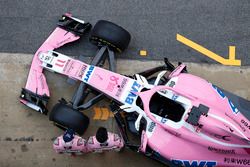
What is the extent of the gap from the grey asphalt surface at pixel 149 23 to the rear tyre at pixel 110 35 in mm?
283

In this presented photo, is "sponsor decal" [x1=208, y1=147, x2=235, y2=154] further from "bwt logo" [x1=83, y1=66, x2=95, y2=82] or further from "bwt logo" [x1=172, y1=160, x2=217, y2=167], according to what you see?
"bwt logo" [x1=83, y1=66, x2=95, y2=82]

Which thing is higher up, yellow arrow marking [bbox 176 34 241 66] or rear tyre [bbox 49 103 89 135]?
yellow arrow marking [bbox 176 34 241 66]

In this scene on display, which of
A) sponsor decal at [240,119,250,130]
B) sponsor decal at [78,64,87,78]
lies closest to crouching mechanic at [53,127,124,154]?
sponsor decal at [78,64,87,78]

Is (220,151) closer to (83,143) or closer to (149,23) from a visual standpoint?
(83,143)

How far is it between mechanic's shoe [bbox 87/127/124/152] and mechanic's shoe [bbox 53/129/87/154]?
71mm

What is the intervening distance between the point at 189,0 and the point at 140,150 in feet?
5.49

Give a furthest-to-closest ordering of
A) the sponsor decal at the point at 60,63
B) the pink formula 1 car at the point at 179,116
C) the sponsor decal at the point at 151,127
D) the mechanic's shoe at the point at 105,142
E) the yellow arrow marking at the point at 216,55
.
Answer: the yellow arrow marking at the point at 216,55 → the sponsor decal at the point at 60,63 → the mechanic's shoe at the point at 105,142 → the sponsor decal at the point at 151,127 → the pink formula 1 car at the point at 179,116

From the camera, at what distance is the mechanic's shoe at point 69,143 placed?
3687mm

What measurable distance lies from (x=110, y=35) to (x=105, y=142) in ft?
3.23

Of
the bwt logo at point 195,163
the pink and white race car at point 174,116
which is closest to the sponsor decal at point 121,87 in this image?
the pink and white race car at point 174,116

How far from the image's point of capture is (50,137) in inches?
160

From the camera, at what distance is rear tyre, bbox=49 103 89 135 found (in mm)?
3668

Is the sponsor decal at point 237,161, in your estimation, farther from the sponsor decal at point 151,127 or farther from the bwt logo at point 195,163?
the sponsor decal at point 151,127

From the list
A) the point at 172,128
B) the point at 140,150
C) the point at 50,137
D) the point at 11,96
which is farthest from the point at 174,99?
the point at 11,96
